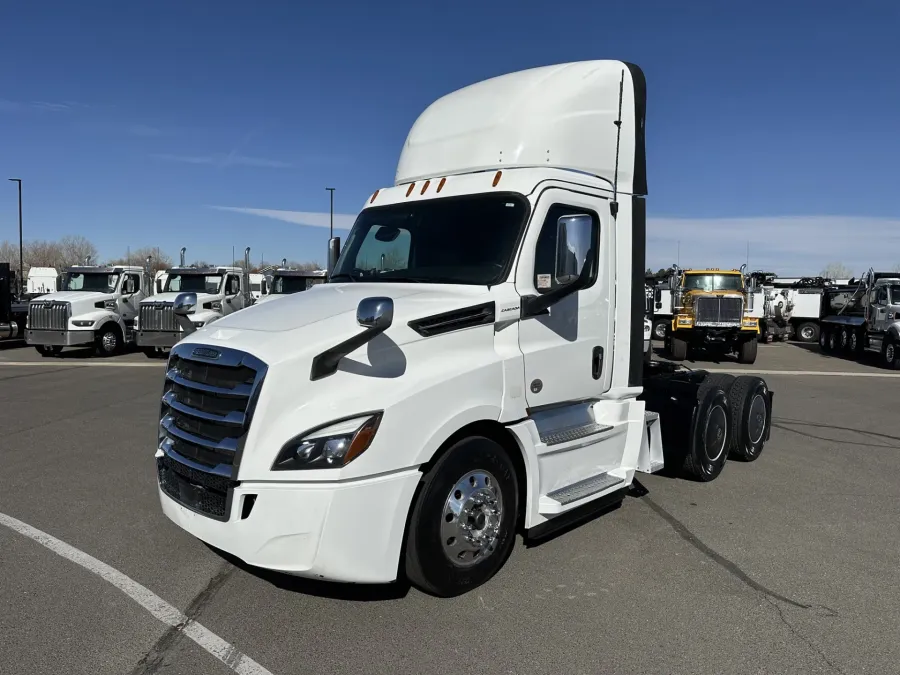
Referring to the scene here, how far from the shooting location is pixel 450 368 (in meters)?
3.87

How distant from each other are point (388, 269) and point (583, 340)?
151 cm

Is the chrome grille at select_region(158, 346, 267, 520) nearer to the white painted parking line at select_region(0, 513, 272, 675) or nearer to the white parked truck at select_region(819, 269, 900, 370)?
the white painted parking line at select_region(0, 513, 272, 675)

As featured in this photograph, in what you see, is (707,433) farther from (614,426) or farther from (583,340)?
(583,340)

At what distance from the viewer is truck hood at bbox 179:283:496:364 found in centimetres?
359

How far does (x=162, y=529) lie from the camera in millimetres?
5129

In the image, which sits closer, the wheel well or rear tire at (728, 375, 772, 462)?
the wheel well

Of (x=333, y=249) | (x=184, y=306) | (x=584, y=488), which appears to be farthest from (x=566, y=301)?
(x=184, y=306)

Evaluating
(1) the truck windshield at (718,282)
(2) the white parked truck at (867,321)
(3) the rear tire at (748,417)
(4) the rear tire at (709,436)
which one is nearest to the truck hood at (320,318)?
(4) the rear tire at (709,436)

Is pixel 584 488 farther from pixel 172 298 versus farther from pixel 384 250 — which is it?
pixel 172 298

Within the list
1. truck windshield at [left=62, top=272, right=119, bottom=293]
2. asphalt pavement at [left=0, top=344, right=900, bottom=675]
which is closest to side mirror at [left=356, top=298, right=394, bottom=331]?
asphalt pavement at [left=0, top=344, right=900, bottom=675]

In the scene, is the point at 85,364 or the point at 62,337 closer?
the point at 85,364

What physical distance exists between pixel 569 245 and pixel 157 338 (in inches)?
638

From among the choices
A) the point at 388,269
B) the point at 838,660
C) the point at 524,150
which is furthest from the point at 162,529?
the point at 838,660

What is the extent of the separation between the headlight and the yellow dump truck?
740 inches
